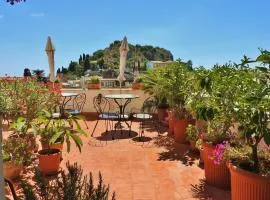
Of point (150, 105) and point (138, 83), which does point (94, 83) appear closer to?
point (138, 83)

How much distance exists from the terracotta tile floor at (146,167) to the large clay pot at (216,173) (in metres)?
0.10

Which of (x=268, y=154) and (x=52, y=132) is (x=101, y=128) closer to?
(x=52, y=132)

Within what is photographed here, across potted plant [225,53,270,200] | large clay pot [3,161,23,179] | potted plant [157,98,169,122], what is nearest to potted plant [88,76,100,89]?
potted plant [157,98,169,122]

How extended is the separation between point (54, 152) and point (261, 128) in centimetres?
306

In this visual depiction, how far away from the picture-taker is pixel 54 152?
4613mm

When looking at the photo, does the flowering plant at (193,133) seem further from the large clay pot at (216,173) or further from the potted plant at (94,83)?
the potted plant at (94,83)

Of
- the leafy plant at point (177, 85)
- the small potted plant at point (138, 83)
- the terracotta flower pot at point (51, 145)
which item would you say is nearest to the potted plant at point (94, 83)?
the small potted plant at point (138, 83)

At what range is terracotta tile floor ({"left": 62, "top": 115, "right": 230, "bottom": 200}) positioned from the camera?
12.6 feet

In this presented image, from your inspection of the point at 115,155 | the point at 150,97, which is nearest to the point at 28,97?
the point at 115,155

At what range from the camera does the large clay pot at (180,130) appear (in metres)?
5.94

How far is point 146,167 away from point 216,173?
1.20m

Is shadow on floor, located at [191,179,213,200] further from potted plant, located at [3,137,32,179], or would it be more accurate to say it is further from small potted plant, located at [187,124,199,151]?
potted plant, located at [3,137,32,179]

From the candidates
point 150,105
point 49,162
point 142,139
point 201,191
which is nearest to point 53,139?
point 49,162

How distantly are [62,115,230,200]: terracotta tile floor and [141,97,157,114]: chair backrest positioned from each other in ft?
5.75
